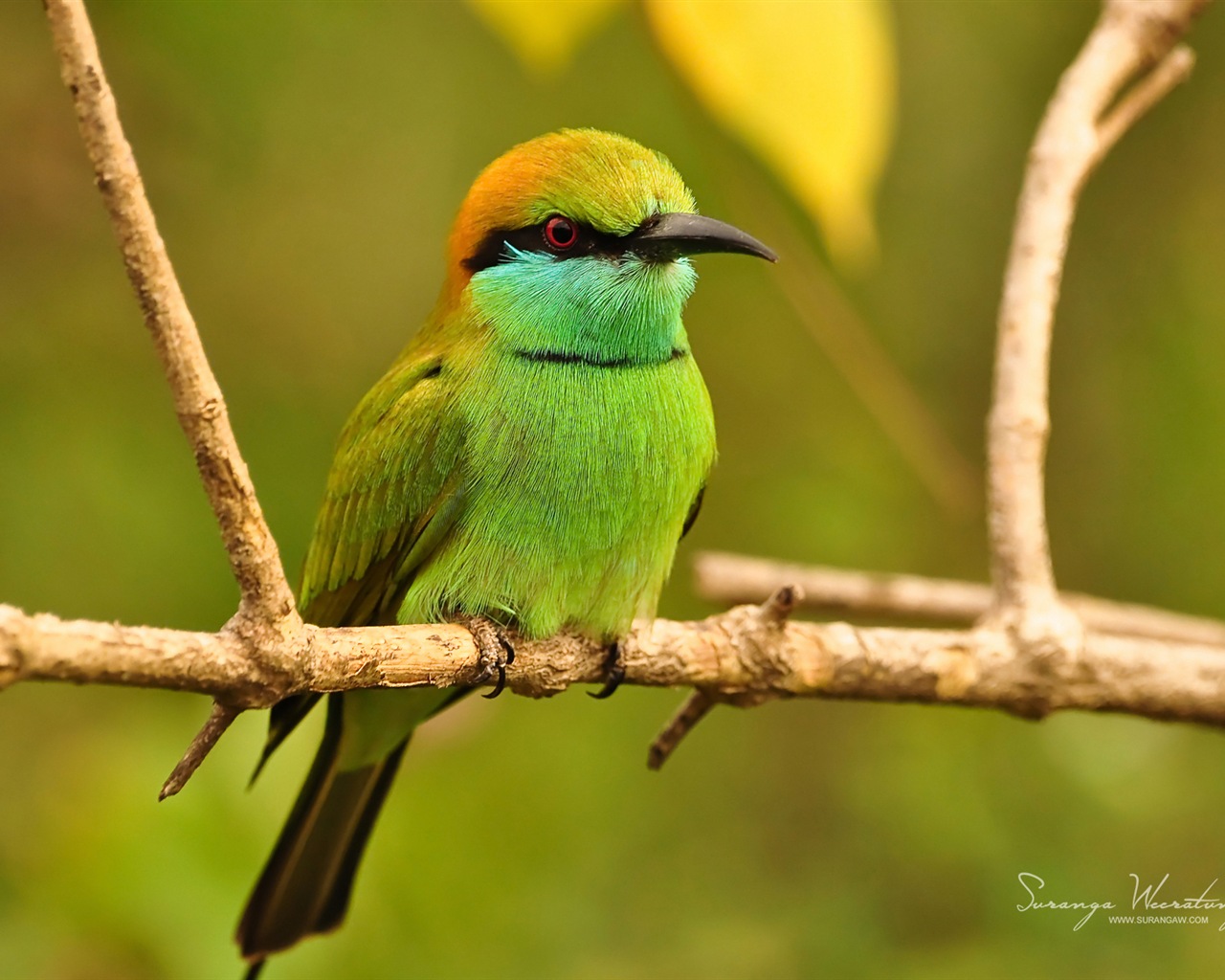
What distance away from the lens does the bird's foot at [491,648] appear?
76.8 inches

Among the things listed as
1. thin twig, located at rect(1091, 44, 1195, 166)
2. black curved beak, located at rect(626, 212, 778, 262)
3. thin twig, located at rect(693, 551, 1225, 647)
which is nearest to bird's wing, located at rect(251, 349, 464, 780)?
black curved beak, located at rect(626, 212, 778, 262)

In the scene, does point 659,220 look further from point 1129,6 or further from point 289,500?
point 289,500

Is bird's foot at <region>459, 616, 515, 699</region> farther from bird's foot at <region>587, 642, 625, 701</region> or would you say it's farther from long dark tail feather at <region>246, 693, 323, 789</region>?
long dark tail feather at <region>246, 693, 323, 789</region>

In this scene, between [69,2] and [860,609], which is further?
[860,609]

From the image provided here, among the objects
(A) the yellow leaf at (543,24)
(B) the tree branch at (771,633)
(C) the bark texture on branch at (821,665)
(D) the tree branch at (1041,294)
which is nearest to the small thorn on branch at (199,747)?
(B) the tree branch at (771,633)

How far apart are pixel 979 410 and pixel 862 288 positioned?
533 mm

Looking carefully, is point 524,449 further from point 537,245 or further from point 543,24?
point 543,24

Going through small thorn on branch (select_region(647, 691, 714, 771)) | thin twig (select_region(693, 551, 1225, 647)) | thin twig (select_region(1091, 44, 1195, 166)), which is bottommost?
small thorn on branch (select_region(647, 691, 714, 771))

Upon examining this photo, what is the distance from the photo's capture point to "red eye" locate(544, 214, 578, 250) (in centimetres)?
227

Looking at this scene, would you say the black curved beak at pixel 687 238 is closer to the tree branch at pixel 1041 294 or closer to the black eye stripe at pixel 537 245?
the black eye stripe at pixel 537 245

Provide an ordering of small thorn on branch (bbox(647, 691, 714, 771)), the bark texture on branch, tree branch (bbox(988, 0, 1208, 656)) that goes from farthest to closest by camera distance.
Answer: tree branch (bbox(988, 0, 1208, 656)) < small thorn on branch (bbox(647, 691, 714, 771)) < the bark texture on branch

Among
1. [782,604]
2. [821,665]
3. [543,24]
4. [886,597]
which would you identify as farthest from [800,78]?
[886,597]

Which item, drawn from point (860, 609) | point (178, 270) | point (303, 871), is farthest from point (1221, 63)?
point (303, 871)

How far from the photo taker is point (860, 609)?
272 cm
